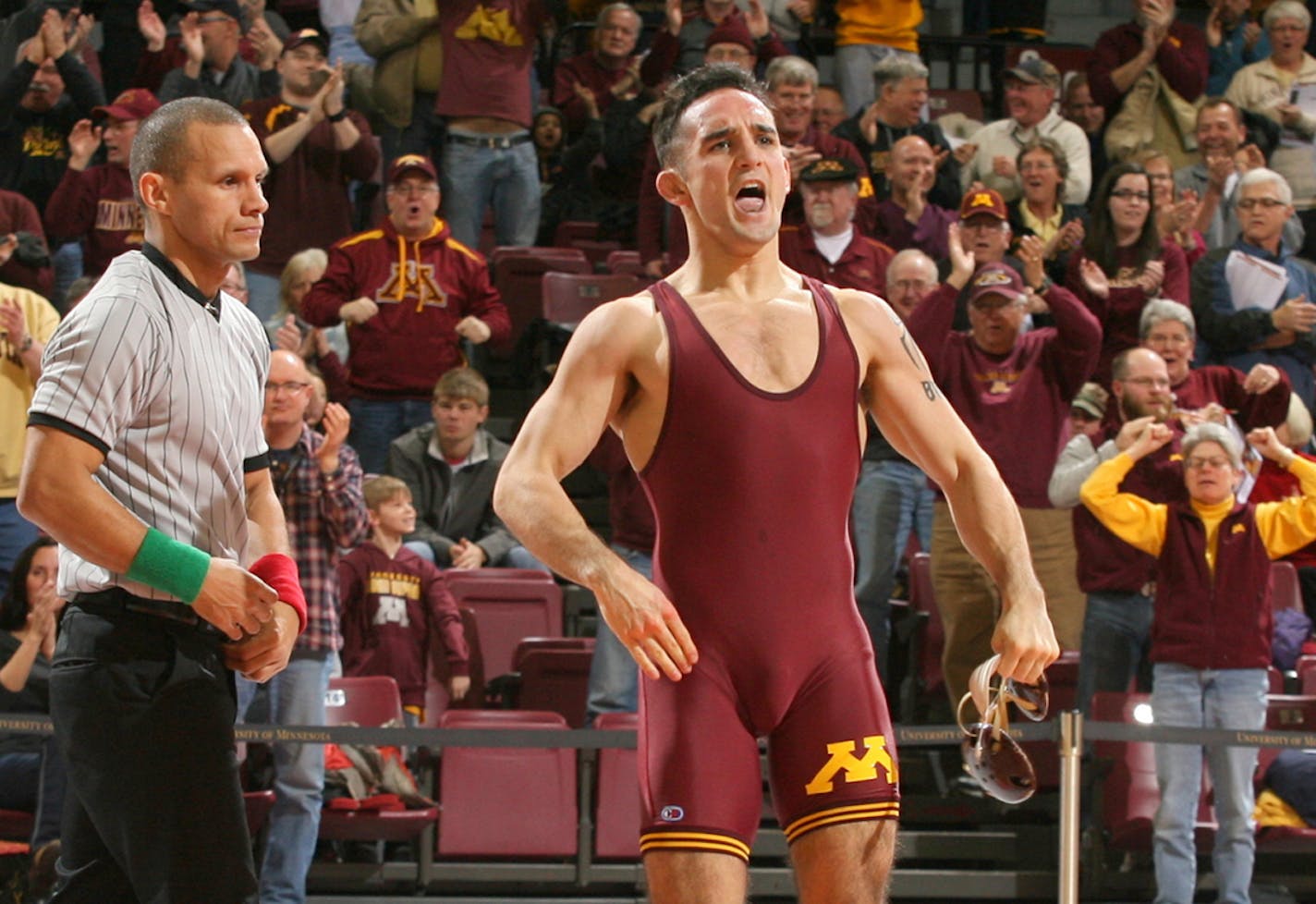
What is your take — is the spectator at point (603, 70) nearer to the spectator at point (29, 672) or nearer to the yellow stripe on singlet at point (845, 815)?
the spectator at point (29, 672)

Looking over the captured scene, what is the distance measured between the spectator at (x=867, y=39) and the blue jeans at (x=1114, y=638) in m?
4.84

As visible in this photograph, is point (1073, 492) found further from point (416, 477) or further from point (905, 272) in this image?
point (416, 477)

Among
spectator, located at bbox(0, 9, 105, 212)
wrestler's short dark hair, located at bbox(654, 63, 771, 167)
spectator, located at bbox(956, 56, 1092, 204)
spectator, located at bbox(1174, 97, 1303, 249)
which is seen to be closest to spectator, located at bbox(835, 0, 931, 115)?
spectator, located at bbox(956, 56, 1092, 204)

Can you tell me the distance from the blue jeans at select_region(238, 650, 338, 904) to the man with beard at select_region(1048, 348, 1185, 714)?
305 centimetres

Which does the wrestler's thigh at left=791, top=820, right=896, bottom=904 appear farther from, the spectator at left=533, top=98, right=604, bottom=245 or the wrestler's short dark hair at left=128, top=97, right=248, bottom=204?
the spectator at left=533, top=98, right=604, bottom=245

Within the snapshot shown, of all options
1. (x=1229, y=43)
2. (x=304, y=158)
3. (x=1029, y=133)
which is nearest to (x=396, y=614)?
(x=304, y=158)

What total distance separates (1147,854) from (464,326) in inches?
159

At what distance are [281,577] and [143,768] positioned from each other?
44 cm

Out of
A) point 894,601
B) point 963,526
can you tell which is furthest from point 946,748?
point 963,526

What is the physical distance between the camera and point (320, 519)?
6.94m

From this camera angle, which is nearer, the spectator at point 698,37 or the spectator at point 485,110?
the spectator at point 485,110

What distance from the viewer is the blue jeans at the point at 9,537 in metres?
7.98

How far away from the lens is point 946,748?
26.5 feet

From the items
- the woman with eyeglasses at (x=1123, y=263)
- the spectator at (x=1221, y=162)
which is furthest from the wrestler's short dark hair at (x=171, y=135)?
the spectator at (x=1221, y=162)
